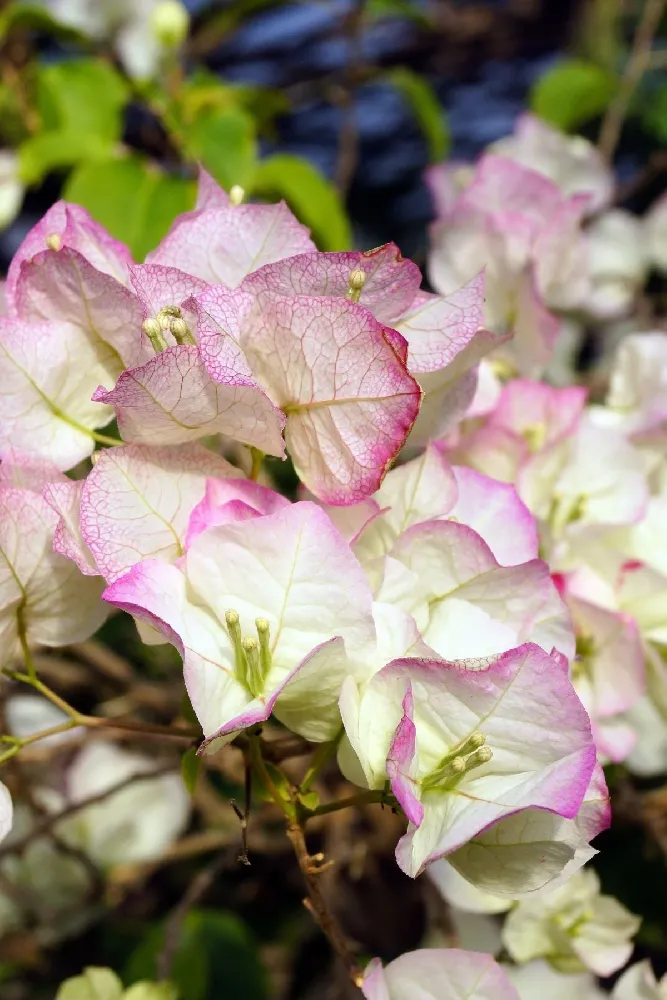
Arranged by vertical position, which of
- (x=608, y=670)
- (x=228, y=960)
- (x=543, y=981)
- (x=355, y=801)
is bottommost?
(x=228, y=960)

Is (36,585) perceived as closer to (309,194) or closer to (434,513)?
(434,513)

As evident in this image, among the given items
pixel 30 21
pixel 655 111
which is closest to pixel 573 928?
pixel 30 21

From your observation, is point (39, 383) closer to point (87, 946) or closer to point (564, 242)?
point (564, 242)

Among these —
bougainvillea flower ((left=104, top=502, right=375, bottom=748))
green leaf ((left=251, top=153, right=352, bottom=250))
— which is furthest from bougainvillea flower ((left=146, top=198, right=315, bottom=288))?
green leaf ((left=251, top=153, right=352, bottom=250))

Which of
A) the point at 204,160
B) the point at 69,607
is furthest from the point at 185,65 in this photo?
the point at 69,607

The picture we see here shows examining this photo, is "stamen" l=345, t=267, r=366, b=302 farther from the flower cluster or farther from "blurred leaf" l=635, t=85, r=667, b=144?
"blurred leaf" l=635, t=85, r=667, b=144
